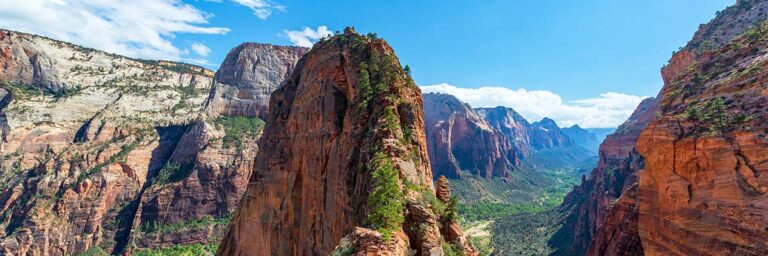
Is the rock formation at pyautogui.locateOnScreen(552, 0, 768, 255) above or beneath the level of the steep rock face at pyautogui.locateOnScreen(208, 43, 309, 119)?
beneath

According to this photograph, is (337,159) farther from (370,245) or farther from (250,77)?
(250,77)

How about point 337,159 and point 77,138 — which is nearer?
point 337,159

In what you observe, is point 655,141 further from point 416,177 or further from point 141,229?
point 141,229

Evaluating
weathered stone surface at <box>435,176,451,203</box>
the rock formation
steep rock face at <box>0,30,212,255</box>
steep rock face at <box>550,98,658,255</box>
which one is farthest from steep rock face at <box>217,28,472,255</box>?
steep rock face at <box>0,30,212,255</box>

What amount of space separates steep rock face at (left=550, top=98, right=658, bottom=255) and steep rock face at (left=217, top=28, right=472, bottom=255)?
76.6 ft

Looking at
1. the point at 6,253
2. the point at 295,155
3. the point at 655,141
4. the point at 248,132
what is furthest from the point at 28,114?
the point at 655,141

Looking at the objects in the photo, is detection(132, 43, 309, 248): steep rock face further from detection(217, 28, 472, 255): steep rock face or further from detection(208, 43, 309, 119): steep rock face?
detection(217, 28, 472, 255): steep rock face

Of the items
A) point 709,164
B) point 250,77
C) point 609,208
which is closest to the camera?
point 709,164

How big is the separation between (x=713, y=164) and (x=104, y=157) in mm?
A: 136691

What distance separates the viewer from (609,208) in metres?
50.9

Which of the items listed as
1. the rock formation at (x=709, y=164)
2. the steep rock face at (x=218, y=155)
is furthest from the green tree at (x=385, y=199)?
the steep rock face at (x=218, y=155)

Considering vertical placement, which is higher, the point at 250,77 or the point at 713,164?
the point at 250,77

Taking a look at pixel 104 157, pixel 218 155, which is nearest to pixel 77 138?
pixel 104 157

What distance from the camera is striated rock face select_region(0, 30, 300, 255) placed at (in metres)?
106
